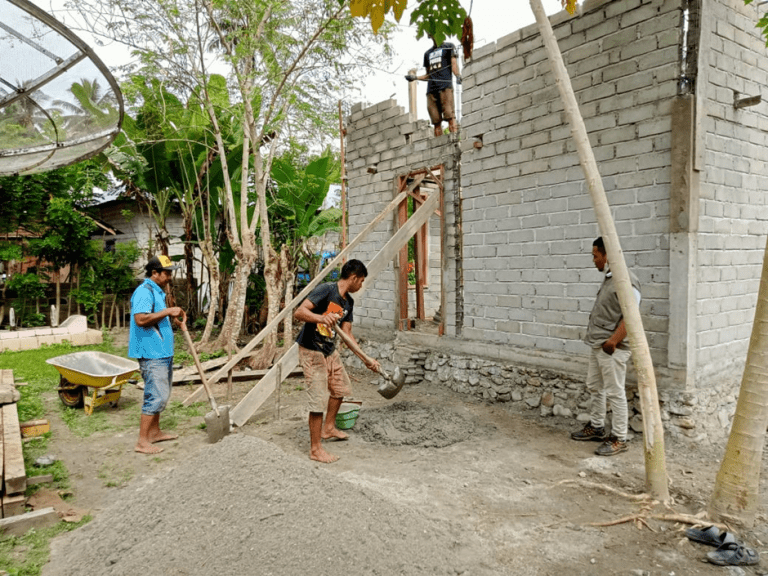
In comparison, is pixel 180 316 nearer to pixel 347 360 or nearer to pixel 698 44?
pixel 347 360

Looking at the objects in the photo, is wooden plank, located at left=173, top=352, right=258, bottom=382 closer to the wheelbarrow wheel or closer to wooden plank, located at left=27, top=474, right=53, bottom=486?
the wheelbarrow wheel

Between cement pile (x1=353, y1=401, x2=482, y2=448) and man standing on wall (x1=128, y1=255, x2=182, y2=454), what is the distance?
1930 mm

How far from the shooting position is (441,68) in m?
6.70

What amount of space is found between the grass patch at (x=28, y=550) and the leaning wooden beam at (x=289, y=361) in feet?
7.76

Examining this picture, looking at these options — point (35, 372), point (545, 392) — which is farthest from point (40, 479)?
point (35, 372)

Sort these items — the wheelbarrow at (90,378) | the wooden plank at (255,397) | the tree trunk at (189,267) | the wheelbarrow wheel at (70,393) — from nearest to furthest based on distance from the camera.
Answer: the wooden plank at (255,397) → the wheelbarrow at (90,378) → the wheelbarrow wheel at (70,393) → the tree trunk at (189,267)

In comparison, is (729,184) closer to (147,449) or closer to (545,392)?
(545,392)

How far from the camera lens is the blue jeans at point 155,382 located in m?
4.64

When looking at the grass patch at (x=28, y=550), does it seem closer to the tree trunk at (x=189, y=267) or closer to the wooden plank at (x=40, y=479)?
the wooden plank at (x=40, y=479)

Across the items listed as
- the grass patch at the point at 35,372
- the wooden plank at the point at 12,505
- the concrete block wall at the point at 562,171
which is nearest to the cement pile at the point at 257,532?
the wooden plank at the point at 12,505

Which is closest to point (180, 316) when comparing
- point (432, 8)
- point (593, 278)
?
point (432, 8)

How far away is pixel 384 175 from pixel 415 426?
13.0 feet

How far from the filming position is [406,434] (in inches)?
200

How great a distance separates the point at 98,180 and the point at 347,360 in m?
8.15
